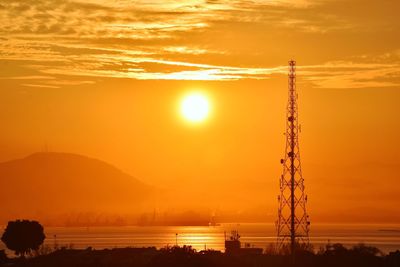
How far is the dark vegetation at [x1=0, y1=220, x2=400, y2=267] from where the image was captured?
96.3 metres

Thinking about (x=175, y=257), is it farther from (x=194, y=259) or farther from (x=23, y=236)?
(x=23, y=236)

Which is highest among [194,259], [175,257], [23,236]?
[23,236]

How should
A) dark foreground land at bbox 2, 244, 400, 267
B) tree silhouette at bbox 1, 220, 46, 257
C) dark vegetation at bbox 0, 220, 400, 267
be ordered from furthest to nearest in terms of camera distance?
tree silhouette at bbox 1, 220, 46, 257
dark vegetation at bbox 0, 220, 400, 267
dark foreground land at bbox 2, 244, 400, 267

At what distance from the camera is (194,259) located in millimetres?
94000

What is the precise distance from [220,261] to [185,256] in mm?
8657

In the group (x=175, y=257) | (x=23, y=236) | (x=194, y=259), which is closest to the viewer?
(x=194, y=259)

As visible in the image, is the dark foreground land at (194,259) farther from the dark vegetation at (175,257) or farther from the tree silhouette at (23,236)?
the tree silhouette at (23,236)

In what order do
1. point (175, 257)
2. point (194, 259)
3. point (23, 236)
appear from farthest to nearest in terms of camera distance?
point (23, 236) → point (175, 257) → point (194, 259)

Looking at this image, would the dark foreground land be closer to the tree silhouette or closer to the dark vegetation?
the dark vegetation

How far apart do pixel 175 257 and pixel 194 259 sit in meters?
2.78

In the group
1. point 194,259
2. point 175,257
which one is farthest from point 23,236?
point 194,259

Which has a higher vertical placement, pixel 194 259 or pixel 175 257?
pixel 175 257

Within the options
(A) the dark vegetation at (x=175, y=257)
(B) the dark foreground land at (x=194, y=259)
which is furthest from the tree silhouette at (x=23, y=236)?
(B) the dark foreground land at (x=194, y=259)

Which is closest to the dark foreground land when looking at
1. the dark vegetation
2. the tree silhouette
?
the dark vegetation
